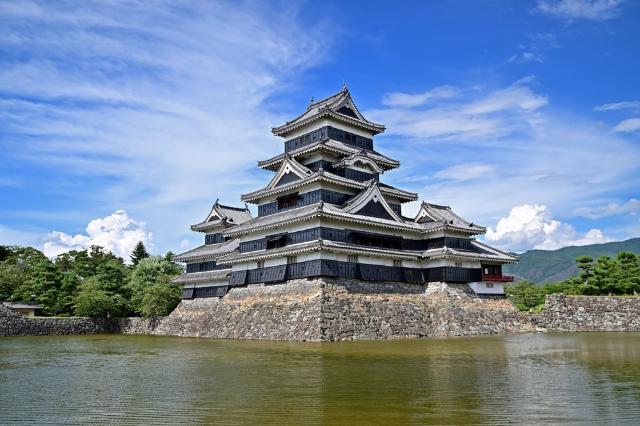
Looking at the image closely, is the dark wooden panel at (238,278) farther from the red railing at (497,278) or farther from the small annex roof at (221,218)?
the red railing at (497,278)

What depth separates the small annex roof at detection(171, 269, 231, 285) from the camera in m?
41.3

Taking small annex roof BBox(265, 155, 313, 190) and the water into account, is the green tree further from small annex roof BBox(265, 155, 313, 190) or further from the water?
Answer: the water

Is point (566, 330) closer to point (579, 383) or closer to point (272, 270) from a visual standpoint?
point (272, 270)

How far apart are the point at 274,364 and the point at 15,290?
47341 mm

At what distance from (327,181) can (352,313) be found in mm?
9006

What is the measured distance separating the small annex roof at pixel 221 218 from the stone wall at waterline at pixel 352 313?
908 cm

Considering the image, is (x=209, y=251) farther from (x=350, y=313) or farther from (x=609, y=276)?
(x=609, y=276)

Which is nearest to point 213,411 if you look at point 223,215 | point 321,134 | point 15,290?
point 321,134

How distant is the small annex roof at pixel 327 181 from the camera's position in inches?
1305

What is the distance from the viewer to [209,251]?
4406 centimetres

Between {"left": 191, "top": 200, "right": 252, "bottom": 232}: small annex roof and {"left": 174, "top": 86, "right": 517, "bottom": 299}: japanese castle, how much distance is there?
141 inches

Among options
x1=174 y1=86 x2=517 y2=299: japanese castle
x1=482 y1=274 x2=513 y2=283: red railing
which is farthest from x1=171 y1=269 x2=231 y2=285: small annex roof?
x1=482 y1=274 x2=513 y2=283: red railing

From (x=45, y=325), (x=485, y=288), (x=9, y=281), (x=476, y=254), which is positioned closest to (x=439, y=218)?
(x=476, y=254)

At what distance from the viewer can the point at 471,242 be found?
39.0 meters
